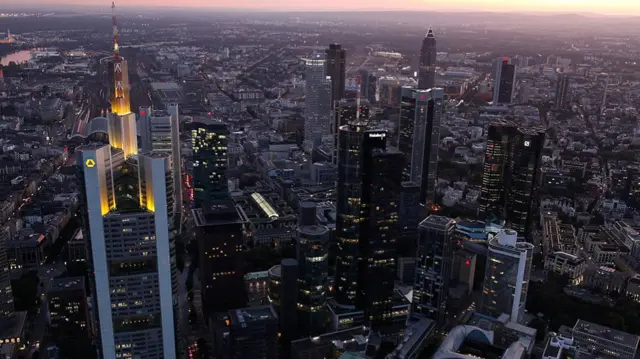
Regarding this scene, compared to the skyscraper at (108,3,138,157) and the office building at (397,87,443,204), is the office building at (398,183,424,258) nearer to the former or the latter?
the office building at (397,87,443,204)

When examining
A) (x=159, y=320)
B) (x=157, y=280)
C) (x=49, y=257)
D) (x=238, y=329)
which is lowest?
(x=49, y=257)

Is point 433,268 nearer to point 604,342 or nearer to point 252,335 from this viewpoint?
point 604,342

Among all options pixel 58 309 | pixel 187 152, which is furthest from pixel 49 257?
pixel 187 152

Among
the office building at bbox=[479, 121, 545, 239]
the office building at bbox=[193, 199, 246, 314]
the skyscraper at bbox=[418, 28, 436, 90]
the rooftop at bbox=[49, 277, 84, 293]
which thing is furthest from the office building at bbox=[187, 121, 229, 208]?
the skyscraper at bbox=[418, 28, 436, 90]

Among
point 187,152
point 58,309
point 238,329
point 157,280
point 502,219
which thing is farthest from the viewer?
point 187,152

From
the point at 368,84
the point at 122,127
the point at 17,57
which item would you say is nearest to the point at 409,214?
the point at 122,127

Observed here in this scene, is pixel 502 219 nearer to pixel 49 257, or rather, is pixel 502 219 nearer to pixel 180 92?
pixel 49 257
